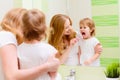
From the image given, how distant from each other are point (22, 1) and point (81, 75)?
76cm

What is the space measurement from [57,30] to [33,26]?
0.67m

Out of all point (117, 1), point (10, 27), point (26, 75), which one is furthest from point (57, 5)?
point (26, 75)

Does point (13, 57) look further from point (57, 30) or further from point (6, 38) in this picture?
point (57, 30)

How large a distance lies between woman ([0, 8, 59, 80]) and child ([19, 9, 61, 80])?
51 millimetres

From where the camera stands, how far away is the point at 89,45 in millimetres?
1668

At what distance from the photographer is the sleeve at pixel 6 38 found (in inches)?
43.7

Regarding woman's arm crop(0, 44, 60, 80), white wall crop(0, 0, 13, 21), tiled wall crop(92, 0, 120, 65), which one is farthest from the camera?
white wall crop(0, 0, 13, 21)

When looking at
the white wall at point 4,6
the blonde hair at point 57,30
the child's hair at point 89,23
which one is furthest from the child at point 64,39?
the white wall at point 4,6

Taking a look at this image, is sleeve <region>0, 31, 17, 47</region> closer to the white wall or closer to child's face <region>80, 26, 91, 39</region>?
the white wall

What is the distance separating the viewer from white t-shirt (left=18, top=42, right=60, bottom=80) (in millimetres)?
1123

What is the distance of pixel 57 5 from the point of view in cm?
179

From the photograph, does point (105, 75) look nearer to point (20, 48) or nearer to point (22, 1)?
point (20, 48)

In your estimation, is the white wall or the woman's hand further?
the white wall

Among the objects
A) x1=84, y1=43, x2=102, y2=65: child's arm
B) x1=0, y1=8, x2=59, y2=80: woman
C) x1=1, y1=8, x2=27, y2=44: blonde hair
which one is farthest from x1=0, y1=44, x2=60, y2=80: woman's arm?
x1=84, y1=43, x2=102, y2=65: child's arm
